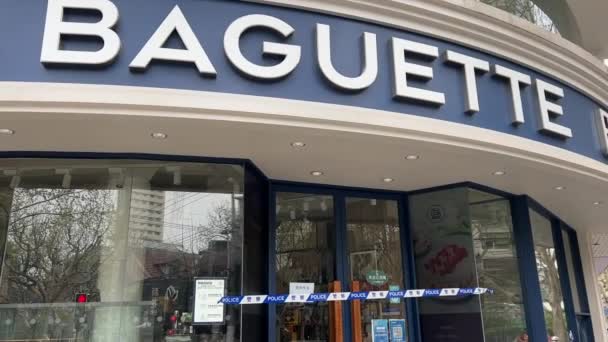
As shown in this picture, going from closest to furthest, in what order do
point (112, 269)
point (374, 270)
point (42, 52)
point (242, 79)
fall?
point (42, 52) → point (242, 79) → point (112, 269) → point (374, 270)

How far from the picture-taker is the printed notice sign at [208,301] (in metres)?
5.16

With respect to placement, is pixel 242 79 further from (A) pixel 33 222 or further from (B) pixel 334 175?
(A) pixel 33 222

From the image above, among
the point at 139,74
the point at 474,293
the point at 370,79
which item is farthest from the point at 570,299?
the point at 139,74

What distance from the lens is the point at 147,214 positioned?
5.36 meters

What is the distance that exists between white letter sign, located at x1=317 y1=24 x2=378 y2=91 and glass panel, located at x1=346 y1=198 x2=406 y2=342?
8.36 ft

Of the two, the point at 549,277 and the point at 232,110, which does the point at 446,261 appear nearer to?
the point at 549,277

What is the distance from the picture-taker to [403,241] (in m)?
7.22

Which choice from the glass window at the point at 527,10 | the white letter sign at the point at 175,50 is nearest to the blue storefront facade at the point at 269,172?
the white letter sign at the point at 175,50

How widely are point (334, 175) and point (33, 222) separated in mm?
3339

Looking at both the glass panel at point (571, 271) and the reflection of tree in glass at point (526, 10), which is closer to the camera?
the reflection of tree in glass at point (526, 10)

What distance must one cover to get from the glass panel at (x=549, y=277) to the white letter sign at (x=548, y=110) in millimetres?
2027

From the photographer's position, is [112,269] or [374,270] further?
[374,270]

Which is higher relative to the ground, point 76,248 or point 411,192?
point 411,192

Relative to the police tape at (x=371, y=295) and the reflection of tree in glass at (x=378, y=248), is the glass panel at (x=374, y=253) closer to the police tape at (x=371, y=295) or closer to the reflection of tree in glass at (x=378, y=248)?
the reflection of tree in glass at (x=378, y=248)
